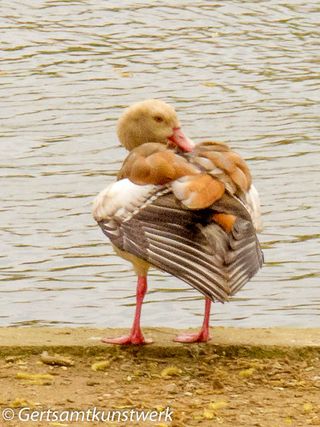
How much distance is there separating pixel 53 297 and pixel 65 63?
5.90m

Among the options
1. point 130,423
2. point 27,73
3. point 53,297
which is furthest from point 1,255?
point 27,73

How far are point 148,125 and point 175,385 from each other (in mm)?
2076

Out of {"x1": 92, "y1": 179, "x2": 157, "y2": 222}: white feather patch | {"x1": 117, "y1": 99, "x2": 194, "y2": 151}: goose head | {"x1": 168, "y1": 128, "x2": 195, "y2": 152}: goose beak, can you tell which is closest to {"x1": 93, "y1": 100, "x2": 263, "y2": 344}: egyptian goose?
{"x1": 92, "y1": 179, "x2": 157, "y2": 222}: white feather patch

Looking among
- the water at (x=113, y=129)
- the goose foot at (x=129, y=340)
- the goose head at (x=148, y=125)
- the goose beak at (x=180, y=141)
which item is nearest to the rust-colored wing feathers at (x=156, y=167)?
the goose beak at (x=180, y=141)

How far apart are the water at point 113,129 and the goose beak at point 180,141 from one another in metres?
1.19

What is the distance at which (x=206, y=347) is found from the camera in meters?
6.50

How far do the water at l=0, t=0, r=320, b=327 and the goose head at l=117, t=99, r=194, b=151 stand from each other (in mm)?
1131

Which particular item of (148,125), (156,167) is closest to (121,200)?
(156,167)

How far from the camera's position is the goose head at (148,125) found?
25.1 ft

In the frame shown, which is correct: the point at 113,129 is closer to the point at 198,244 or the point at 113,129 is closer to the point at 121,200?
the point at 121,200

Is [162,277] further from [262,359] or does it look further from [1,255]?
[262,359]

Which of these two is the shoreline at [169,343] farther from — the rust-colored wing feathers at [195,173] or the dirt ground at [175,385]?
the rust-colored wing feathers at [195,173]

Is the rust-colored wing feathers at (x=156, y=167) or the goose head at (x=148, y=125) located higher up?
the rust-colored wing feathers at (x=156, y=167)
